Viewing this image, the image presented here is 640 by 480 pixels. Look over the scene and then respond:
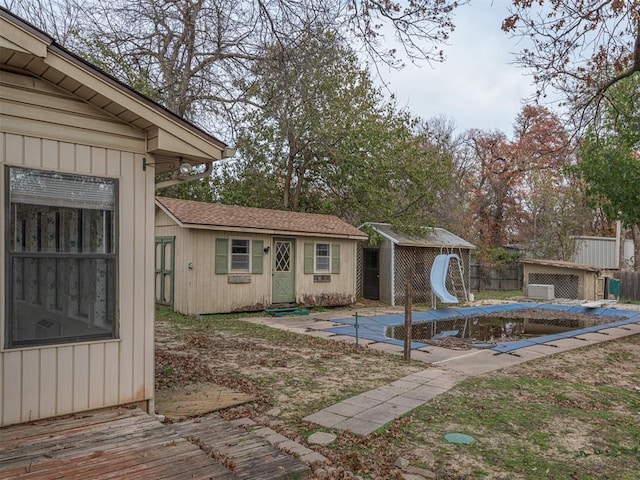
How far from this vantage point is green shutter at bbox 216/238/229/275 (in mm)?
11895

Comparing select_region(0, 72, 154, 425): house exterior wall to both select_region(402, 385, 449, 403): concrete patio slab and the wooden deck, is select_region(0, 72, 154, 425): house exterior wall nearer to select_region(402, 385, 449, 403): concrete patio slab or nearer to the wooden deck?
the wooden deck

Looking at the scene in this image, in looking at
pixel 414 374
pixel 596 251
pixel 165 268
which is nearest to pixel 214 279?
pixel 165 268

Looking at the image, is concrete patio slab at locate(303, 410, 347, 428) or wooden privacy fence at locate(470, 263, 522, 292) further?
wooden privacy fence at locate(470, 263, 522, 292)

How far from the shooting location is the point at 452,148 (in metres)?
28.0

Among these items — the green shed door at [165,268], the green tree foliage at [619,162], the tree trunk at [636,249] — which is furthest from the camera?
the tree trunk at [636,249]

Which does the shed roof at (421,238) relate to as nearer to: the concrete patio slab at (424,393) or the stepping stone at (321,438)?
the concrete patio slab at (424,393)

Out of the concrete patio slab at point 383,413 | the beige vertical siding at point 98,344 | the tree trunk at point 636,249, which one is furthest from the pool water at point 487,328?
the tree trunk at point 636,249

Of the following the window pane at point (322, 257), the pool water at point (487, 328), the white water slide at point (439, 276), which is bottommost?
the pool water at point (487, 328)

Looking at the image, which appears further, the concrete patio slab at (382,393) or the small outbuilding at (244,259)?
the small outbuilding at (244,259)

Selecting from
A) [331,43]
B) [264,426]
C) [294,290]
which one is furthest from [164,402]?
[294,290]

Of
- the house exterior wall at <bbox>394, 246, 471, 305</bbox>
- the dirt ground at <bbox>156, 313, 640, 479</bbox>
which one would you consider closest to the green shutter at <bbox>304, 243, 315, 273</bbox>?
the house exterior wall at <bbox>394, 246, 471, 305</bbox>

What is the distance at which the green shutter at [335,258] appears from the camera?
1441cm

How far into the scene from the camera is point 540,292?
18.1m

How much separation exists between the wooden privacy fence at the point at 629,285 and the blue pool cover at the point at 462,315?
5.43 metres
